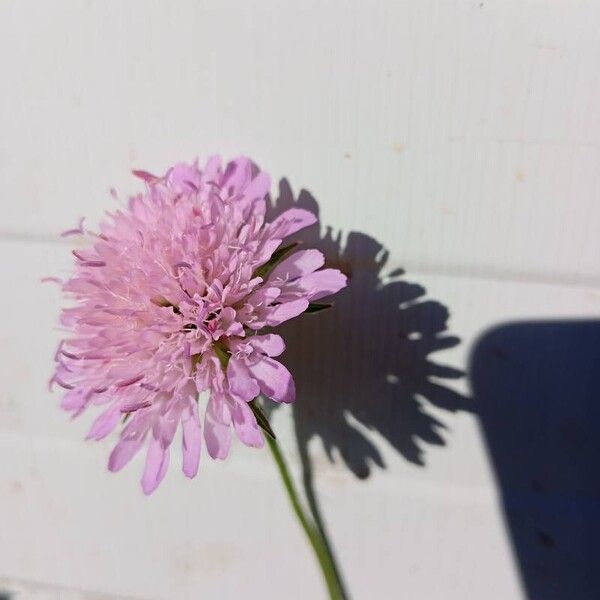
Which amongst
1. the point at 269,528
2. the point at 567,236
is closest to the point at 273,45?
the point at 567,236

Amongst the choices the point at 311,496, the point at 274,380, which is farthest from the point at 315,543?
the point at 274,380

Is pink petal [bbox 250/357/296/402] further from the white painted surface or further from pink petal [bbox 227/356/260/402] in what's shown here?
the white painted surface

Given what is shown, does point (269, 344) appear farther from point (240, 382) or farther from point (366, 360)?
point (366, 360)

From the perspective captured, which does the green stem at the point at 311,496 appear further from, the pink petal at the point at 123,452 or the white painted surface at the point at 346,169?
the pink petal at the point at 123,452

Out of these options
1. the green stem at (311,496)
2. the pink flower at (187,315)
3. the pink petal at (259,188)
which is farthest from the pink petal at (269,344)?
the green stem at (311,496)

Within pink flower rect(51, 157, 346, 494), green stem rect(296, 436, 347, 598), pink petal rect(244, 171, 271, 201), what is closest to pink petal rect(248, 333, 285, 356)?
pink flower rect(51, 157, 346, 494)
